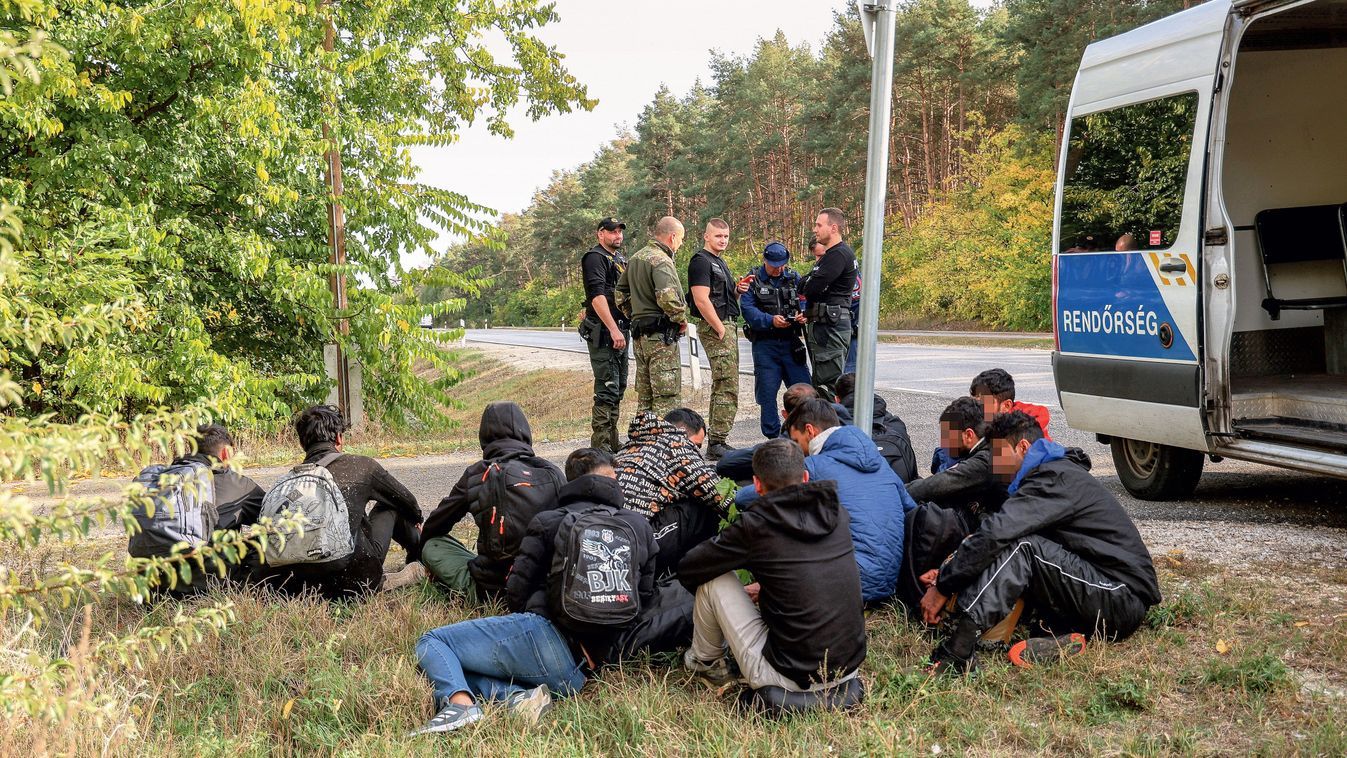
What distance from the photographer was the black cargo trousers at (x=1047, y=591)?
13.8 feet

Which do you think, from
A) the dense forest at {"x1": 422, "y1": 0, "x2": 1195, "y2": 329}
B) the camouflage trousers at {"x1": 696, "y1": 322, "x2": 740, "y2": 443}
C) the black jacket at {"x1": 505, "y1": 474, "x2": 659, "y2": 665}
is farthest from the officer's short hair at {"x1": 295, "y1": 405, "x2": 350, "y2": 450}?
the dense forest at {"x1": 422, "y1": 0, "x2": 1195, "y2": 329}

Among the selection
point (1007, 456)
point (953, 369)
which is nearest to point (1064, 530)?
point (1007, 456)

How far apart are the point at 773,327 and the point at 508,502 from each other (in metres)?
3.80

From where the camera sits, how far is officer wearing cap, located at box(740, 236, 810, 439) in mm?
8398

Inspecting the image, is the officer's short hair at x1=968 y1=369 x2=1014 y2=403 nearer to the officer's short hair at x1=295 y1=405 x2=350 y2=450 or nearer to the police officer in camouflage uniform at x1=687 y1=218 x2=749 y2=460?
the police officer in camouflage uniform at x1=687 y1=218 x2=749 y2=460

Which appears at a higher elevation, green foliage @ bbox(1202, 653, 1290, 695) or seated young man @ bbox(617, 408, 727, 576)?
seated young man @ bbox(617, 408, 727, 576)

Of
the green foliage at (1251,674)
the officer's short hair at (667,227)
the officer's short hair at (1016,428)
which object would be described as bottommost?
the green foliage at (1251,674)

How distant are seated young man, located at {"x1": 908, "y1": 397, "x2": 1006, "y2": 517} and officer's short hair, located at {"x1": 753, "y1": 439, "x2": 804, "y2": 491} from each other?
139 cm

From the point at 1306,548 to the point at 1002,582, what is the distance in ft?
7.84

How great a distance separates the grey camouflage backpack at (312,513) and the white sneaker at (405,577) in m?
0.64

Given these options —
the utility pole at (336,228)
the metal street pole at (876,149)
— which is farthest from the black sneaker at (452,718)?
the utility pole at (336,228)

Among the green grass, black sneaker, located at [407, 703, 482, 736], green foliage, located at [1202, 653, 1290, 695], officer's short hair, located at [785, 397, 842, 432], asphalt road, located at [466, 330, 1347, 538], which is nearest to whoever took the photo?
the green grass

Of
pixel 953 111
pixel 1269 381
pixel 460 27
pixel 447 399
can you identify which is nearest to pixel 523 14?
pixel 460 27

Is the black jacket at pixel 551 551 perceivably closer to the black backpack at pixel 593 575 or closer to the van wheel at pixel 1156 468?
the black backpack at pixel 593 575
